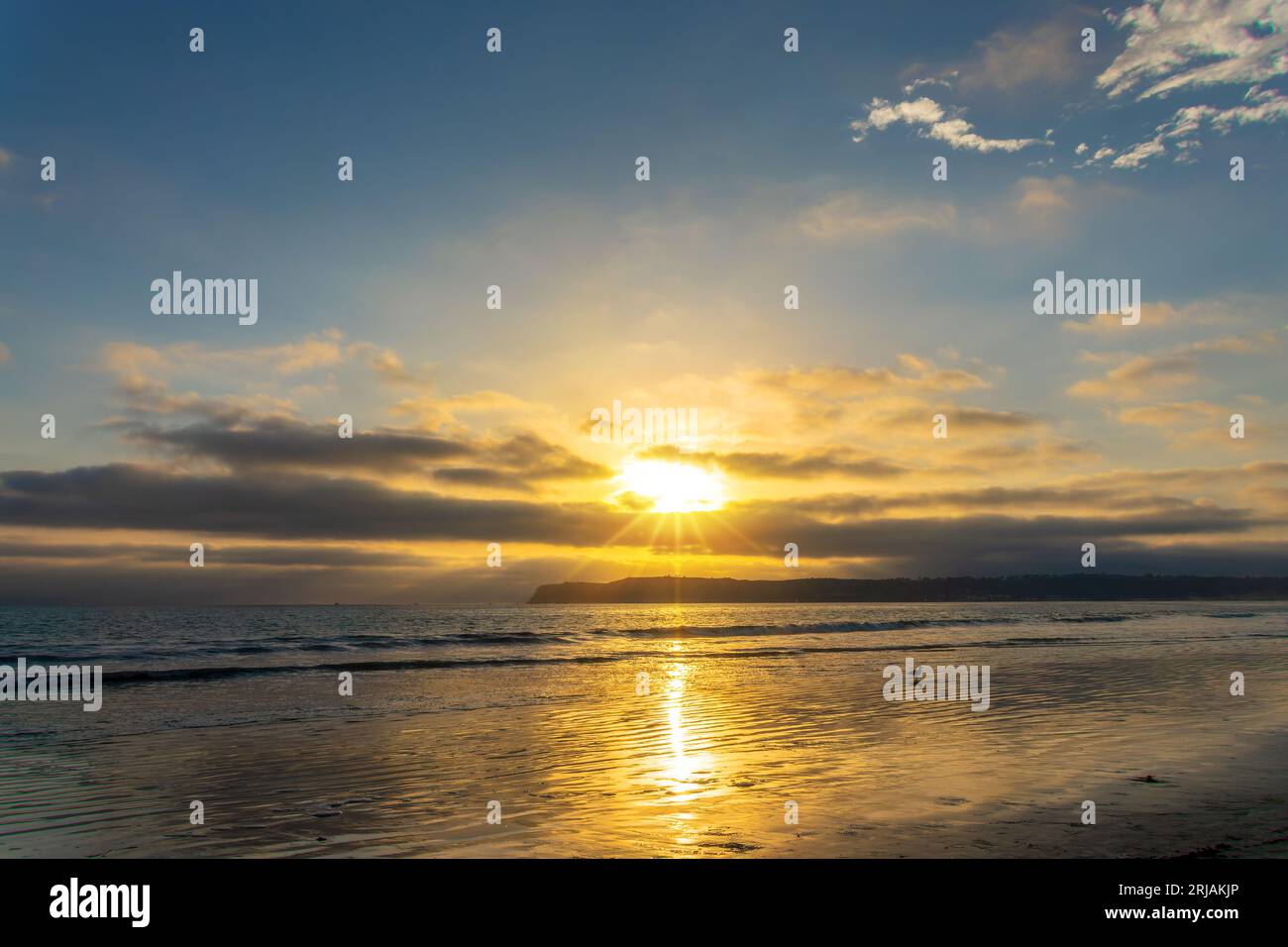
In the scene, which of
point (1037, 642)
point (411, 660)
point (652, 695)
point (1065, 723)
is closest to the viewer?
point (1065, 723)

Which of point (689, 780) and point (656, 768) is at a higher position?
point (689, 780)

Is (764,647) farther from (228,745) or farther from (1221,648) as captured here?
(228,745)

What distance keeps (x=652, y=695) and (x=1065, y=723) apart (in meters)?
11.7

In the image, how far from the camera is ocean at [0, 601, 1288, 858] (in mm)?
9352

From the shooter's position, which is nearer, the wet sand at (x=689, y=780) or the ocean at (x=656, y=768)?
the wet sand at (x=689, y=780)

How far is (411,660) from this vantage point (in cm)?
4178

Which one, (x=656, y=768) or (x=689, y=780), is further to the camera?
(x=656, y=768)

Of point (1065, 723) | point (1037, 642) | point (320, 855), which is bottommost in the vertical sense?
point (1037, 642)

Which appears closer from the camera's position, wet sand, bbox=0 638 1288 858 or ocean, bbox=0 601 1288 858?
wet sand, bbox=0 638 1288 858

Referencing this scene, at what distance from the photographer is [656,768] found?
13.5 meters

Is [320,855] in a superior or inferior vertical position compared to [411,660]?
superior

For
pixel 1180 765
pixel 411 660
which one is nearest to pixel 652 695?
pixel 1180 765

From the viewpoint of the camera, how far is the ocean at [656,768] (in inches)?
368
